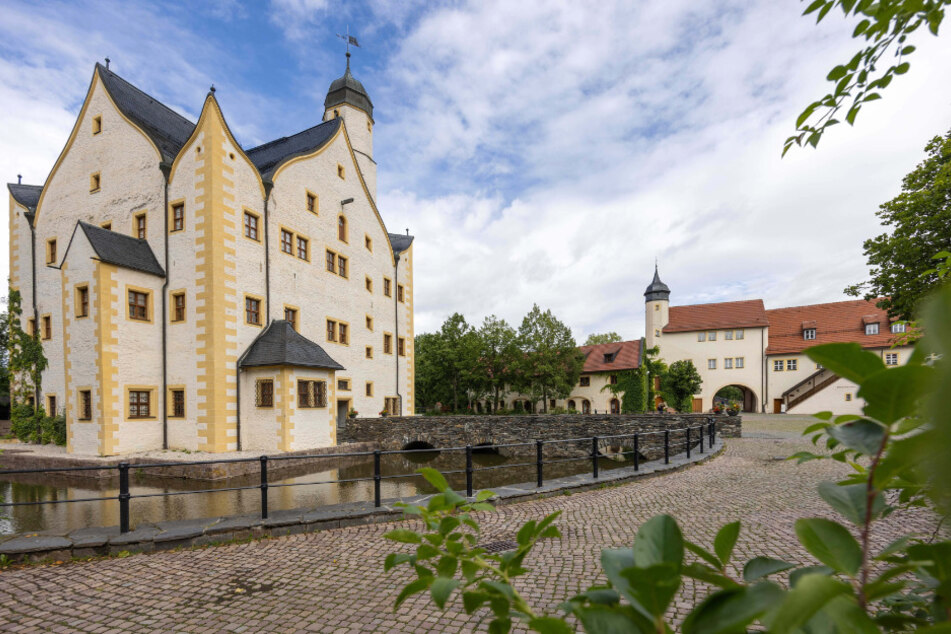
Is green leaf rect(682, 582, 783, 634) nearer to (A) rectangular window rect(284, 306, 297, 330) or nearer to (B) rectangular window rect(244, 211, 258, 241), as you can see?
(B) rectangular window rect(244, 211, 258, 241)

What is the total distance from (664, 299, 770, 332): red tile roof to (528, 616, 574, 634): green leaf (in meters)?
50.3

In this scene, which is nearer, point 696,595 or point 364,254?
point 696,595

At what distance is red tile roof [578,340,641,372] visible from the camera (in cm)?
4617

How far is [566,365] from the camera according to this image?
43.2 m

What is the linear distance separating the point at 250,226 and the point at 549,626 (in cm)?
2321

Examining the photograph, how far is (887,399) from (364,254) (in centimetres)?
2956

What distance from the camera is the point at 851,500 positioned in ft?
2.42

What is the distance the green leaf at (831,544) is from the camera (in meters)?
0.61

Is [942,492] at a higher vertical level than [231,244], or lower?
lower

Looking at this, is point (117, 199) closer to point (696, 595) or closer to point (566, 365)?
point (696, 595)

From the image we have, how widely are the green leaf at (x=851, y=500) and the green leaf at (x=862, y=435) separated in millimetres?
87

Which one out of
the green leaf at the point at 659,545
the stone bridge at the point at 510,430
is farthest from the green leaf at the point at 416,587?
the stone bridge at the point at 510,430

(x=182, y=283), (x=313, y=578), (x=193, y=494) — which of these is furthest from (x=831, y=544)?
(x=182, y=283)

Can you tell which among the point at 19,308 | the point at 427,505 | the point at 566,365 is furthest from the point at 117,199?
the point at 566,365
